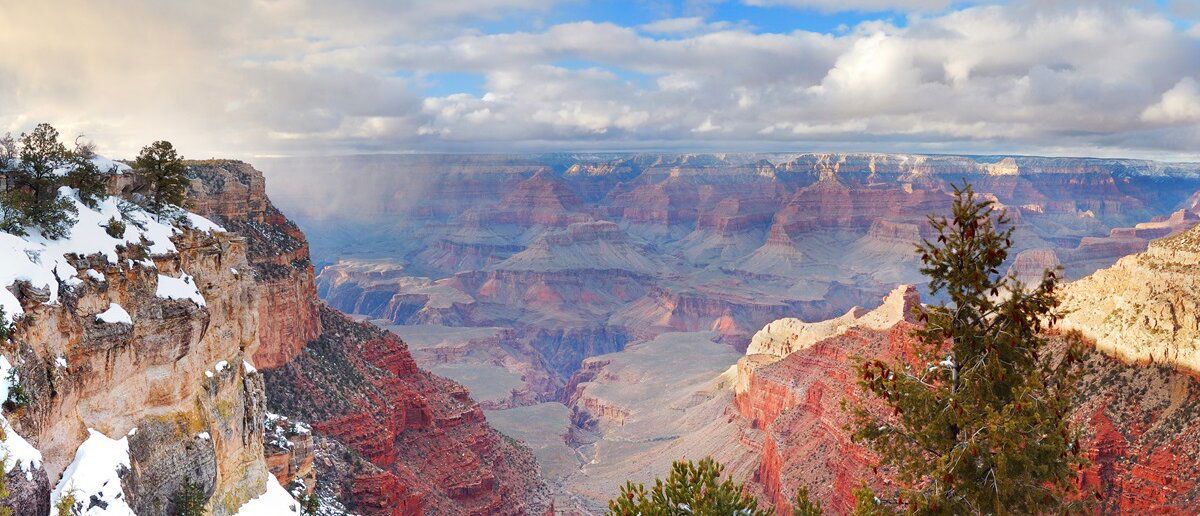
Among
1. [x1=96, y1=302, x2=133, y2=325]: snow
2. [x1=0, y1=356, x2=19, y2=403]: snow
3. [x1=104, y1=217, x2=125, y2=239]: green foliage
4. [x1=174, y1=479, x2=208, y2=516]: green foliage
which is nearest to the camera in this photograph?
[x1=0, y1=356, x2=19, y2=403]: snow

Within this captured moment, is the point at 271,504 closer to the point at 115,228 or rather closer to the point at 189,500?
the point at 189,500

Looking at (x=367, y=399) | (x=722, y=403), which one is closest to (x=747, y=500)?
(x=367, y=399)

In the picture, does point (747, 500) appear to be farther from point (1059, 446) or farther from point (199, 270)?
point (199, 270)

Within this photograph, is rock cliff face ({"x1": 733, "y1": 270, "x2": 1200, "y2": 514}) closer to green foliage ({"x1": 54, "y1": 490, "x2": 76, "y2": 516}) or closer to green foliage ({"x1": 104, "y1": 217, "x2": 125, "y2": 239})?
green foliage ({"x1": 54, "y1": 490, "x2": 76, "y2": 516})

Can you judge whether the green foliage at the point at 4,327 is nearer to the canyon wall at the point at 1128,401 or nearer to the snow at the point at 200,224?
the snow at the point at 200,224

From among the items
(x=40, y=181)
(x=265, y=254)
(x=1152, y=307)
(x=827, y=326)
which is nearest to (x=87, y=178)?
(x=40, y=181)

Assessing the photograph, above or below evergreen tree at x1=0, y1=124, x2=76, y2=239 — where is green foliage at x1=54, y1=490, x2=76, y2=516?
below

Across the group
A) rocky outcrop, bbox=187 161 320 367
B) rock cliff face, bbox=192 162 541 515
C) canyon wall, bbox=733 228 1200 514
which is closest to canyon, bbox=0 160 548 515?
rock cliff face, bbox=192 162 541 515
